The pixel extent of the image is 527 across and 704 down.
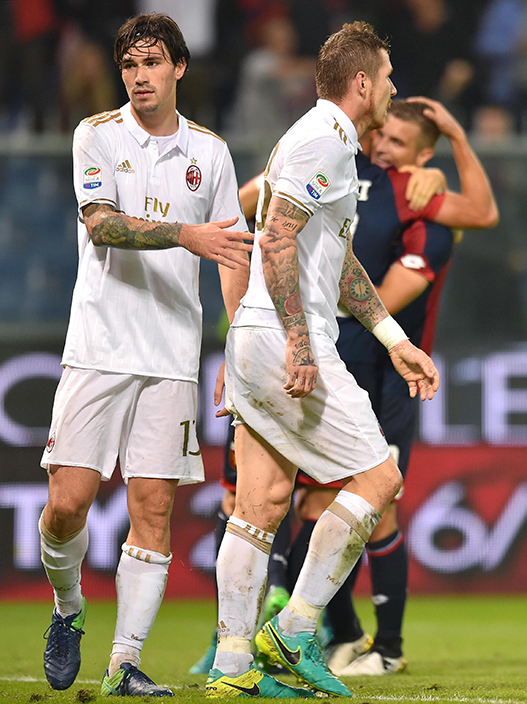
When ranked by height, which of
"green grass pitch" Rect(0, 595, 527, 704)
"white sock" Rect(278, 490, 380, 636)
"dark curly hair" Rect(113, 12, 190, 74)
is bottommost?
"green grass pitch" Rect(0, 595, 527, 704)

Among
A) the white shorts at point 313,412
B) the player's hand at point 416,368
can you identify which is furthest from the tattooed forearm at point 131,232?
the player's hand at point 416,368

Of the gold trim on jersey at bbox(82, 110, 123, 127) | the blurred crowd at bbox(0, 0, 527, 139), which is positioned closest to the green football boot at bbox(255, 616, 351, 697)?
the gold trim on jersey at bbox(82, 110, 123, 127)

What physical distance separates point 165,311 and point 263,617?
159 cm

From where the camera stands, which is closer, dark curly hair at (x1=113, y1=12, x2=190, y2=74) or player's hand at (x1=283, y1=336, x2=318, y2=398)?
player's hand at (x1=283, y1=336, x2=318, y2=398)

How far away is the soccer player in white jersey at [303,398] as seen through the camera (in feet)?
10.1

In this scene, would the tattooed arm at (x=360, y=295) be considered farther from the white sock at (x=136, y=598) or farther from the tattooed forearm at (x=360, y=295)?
the white sock at (x=136, y=598)

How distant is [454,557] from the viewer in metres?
7.06

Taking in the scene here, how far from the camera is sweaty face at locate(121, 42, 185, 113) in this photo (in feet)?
11.2

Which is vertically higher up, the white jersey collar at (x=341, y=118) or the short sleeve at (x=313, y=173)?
the white jersey collar at (x=341, y=118)

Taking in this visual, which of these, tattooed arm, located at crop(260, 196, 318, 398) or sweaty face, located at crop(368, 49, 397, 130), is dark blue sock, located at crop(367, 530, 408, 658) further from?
sweaty face, located at crop(368, 49, 397, 130)

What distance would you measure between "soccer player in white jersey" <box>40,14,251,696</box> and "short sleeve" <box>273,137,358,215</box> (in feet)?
1.07

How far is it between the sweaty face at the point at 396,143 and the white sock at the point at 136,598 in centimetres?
231

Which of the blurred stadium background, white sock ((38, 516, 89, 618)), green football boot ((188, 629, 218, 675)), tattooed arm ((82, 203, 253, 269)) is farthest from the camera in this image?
the blurred stadium background

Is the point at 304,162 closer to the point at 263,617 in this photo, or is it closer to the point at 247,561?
the point at 247,561
